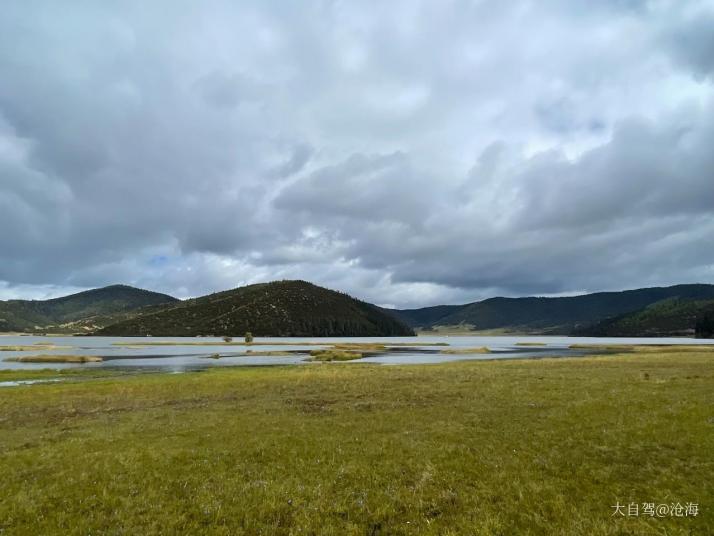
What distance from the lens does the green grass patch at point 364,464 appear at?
14.3 metres

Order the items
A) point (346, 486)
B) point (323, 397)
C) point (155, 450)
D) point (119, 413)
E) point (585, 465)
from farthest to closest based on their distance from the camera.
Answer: point (323, 397), point (119, 413), point (155, 450), point (585, 465), point (346, 486)

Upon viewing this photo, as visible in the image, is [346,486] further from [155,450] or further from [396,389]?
[396,389]

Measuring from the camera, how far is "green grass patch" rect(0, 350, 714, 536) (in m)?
14.3

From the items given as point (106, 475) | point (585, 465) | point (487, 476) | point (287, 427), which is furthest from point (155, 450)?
point (585, 465)

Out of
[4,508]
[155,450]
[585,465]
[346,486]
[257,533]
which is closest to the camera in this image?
[257,533]

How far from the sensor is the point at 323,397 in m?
40.6

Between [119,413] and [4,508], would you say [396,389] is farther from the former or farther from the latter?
[4,508]

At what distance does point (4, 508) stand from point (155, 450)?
7531mm

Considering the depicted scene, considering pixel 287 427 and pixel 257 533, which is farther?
pixel 287 427

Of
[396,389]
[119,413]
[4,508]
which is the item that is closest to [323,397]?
[396,389]

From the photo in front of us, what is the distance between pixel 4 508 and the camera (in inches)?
613

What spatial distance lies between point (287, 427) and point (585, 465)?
16879 millimetres

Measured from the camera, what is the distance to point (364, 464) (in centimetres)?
1984

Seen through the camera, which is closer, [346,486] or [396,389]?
[346,486]
